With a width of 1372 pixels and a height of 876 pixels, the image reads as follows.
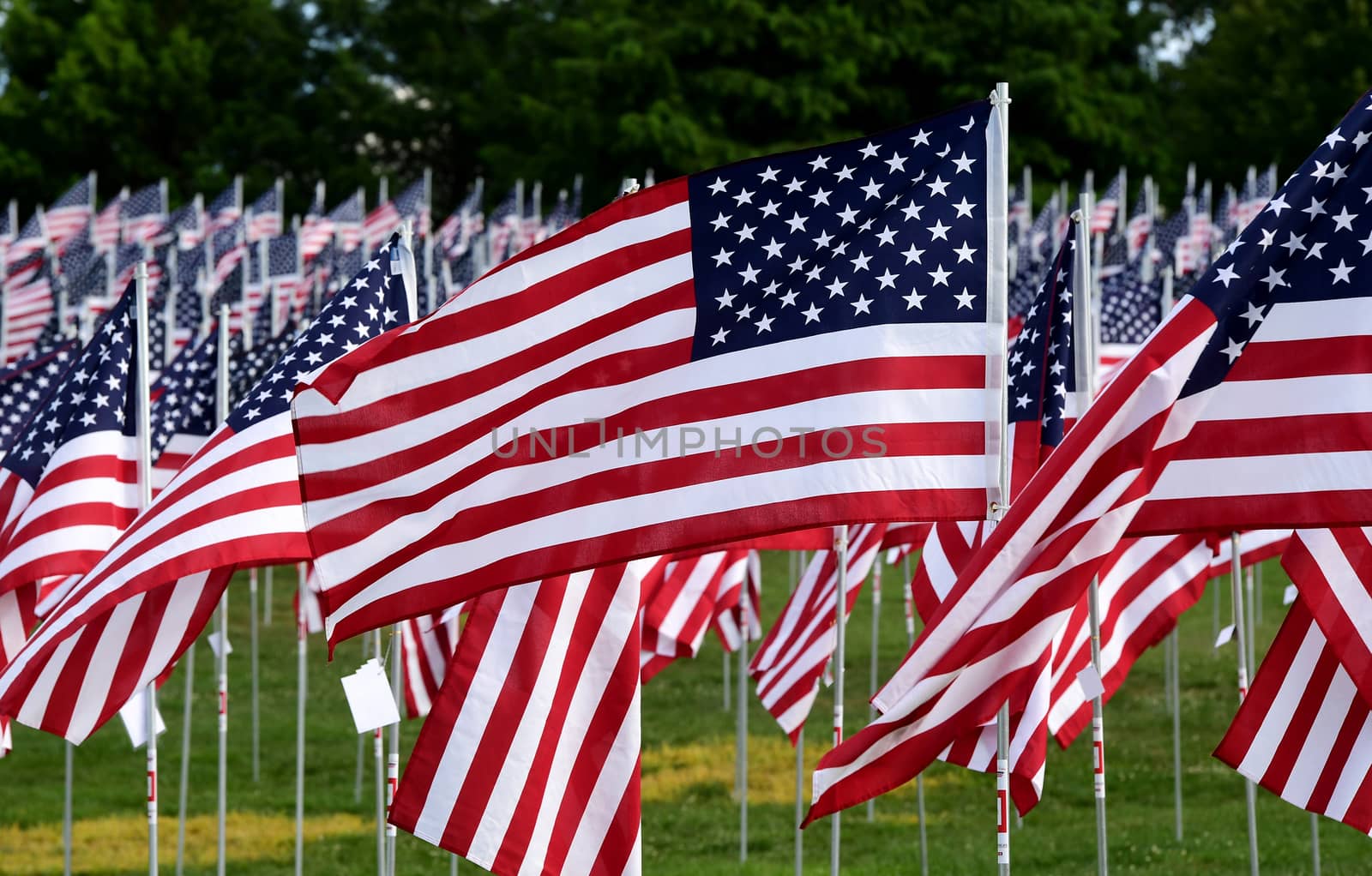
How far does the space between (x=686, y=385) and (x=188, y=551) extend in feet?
9.44

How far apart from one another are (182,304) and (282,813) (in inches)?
491

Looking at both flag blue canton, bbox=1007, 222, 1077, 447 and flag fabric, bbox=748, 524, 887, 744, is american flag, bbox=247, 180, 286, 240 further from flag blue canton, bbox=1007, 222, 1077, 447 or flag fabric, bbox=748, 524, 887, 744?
flag blue canton, bbox=1007, 222, 1077, 447

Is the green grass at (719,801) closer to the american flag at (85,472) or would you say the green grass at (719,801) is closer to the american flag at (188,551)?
the american flag at (85,472)

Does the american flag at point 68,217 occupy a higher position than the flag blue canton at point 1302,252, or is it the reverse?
the american flag at point 68,217

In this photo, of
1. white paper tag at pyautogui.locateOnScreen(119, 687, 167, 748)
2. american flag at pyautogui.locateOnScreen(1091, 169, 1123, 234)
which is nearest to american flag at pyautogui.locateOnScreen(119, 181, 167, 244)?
american flag at pyautogui.locateOnScreen(1091, 169, 1123, 234)

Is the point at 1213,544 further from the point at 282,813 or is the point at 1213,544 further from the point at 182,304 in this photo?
the point at 182,304

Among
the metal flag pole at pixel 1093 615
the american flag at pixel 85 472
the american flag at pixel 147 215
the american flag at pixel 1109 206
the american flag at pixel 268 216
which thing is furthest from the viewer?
the american flag at pixel 147 215

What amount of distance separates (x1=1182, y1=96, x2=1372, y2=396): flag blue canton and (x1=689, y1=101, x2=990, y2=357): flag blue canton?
0.82 m

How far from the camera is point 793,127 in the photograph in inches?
2066

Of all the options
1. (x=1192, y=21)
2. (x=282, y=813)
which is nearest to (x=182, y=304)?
(x=282, y=813)

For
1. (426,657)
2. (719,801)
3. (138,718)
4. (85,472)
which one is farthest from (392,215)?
(85,472)

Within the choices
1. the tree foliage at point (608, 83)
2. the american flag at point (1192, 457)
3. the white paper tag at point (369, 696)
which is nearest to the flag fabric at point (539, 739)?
the white paper tag at point (369, 696)

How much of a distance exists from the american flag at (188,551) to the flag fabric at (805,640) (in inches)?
172

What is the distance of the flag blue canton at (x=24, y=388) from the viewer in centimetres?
1292
